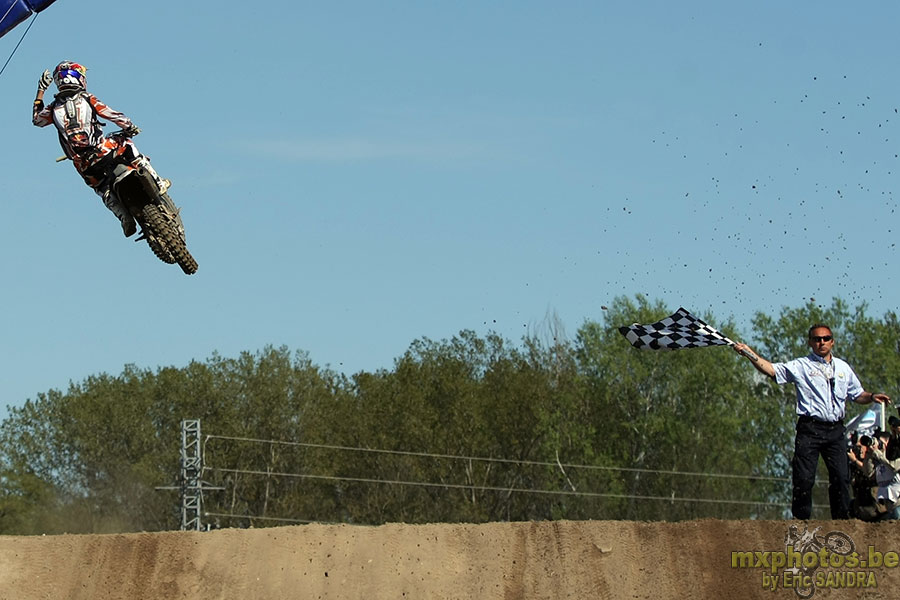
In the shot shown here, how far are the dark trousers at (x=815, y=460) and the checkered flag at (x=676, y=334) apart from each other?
4.52 ft

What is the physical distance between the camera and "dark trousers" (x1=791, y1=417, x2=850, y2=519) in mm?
10562

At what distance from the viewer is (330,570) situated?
38.1 ft

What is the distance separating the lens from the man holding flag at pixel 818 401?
10.5 m

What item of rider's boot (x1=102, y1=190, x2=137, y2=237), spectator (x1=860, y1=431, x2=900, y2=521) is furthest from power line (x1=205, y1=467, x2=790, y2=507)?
rider's boot (x1=102, y1=190, x2=137, y2=237)

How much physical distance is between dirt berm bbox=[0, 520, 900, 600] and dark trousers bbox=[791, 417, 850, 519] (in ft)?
0.92

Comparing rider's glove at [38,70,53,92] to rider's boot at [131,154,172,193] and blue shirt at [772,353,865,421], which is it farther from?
blue shirt at [772,353,865,421]

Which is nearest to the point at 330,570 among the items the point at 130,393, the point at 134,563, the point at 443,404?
the point at 134,563

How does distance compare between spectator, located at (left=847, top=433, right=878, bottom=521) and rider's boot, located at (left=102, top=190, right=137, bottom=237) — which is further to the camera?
rider's boot, located at (left=102, top=190, right=137, bottom=237)

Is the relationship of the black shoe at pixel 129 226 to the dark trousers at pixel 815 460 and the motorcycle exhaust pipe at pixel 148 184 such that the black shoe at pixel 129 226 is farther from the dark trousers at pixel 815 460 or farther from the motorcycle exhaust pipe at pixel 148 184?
the dark trousers at pixel 815 460

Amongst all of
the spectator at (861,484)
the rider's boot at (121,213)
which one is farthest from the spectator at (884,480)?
the rider's boot at (121,213)

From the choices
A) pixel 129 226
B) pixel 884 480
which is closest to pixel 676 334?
pixel 884 480

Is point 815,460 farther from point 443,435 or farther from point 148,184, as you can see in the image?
point 443,435

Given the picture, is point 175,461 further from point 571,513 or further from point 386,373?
point 571,513

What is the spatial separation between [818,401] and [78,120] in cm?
763
